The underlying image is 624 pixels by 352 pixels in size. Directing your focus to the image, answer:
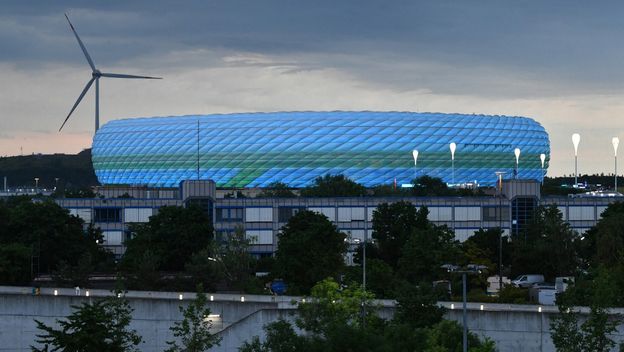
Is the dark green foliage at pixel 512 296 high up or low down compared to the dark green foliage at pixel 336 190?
down

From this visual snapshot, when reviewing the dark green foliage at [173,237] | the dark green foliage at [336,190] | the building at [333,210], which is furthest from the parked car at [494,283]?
the dark green foliage at [336,190]

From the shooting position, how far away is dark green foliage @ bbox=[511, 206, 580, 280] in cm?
10300

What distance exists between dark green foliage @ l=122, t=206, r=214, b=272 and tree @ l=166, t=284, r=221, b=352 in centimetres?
3899

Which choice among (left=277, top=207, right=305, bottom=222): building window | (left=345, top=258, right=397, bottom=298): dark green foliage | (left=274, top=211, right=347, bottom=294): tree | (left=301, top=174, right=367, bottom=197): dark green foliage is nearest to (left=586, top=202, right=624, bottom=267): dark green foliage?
(left=345, top=258, right=397, bottom=298): dark green foliage

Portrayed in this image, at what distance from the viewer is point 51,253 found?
342 feet

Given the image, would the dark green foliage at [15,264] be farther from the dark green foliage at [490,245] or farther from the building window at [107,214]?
the dark green foliage at [490,245]

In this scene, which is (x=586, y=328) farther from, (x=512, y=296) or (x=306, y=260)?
(x=306, y=260)

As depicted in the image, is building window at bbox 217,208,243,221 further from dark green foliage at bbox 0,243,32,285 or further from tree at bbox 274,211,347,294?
tree at bbox 274,211,347,294

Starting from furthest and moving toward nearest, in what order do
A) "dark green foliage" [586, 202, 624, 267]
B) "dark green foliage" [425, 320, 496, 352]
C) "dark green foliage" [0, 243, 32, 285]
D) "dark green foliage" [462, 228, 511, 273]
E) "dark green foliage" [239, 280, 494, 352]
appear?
"dark green foliage" [462, 228, 511, 273], "dark green foliage" [586, 202, 624, 267], "dark green foliage" [0, 243, 32, 285], "dark green foliage" [425, 320, 496, 352], "dark green foliage" [239, 280, 494, 352]

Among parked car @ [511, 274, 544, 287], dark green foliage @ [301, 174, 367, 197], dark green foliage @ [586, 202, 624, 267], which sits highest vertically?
dark green foliage @ [301, 174, 367, 197]

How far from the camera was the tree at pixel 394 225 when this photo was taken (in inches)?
4277

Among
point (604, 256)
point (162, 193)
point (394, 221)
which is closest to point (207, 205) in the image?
point (394, 221)

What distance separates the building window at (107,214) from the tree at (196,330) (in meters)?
67.9

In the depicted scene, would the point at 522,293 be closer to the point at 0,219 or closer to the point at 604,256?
the point at 604,256
